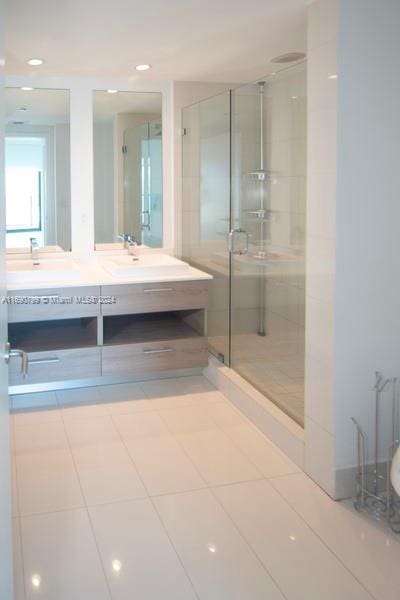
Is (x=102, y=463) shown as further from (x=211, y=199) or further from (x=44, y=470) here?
(x=211, y=199)

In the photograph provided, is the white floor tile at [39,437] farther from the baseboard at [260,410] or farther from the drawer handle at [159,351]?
the baseboard at [260,410]

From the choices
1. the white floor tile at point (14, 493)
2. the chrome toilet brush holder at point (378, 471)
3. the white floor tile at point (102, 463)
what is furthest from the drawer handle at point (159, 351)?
the chrome toilet brush holder at point (378, 471)

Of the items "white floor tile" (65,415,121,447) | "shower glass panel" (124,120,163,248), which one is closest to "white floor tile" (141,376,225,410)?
"white floor tile" (65,415,121,447)

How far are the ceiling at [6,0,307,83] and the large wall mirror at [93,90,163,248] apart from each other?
0.83 feet

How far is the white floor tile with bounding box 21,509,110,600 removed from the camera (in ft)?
7.21

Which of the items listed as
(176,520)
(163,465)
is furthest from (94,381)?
(176,520)

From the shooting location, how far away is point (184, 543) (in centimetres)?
249

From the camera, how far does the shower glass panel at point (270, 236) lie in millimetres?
3236

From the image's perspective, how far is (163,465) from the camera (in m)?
3.17

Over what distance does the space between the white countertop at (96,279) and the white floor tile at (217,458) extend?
1065 millimetres

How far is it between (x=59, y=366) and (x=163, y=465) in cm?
120

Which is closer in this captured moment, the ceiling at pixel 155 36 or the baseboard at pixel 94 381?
the ceiling at pixel 155 36

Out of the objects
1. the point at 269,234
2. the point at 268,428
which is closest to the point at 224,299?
the point at 269,234

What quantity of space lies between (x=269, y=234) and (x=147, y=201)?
137 centimetres
